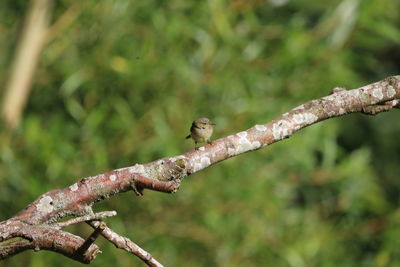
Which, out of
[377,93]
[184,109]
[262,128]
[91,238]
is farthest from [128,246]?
[184,109]

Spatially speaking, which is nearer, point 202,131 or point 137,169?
point 137,169

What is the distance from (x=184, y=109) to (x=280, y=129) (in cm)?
196

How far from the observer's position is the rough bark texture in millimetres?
1157

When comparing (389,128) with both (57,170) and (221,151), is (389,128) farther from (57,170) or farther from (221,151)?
(221,151)

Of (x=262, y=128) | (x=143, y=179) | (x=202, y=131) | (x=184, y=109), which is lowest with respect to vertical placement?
(x=143, y=179)

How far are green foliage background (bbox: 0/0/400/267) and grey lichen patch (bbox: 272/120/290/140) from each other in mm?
1801

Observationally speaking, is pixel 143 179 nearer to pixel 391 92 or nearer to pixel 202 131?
pixel 202 131

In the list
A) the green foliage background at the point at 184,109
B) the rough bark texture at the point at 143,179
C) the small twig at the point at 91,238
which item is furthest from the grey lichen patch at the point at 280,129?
the green foliage background at the point at 184,109

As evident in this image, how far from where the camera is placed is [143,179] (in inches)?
47.3

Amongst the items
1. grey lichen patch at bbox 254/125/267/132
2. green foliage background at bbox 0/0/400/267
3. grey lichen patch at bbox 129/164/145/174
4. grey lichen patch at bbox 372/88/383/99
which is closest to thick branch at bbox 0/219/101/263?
grey lichen patch at bbox 129/164/145/174

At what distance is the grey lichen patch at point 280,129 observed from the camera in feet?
4.30

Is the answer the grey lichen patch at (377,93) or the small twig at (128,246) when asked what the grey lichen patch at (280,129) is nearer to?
the grey lichen patch at (377,93)

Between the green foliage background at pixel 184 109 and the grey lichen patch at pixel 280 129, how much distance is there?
180 centimetres

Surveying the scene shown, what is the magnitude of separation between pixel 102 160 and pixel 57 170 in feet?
0.65
